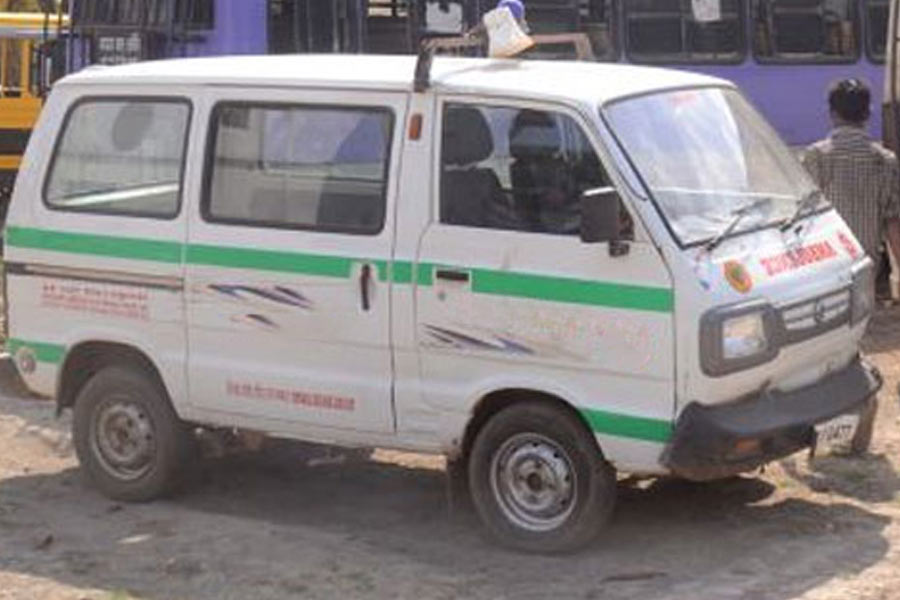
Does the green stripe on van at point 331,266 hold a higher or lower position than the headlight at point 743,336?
higher

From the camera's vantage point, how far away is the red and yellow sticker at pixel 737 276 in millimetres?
5949

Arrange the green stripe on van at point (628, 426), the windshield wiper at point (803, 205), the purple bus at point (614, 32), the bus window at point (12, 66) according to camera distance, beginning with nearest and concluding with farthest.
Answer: the green stripe on van at point (628, 426) < the windshield wiper at point (803, 205) < the purple bus at point (614, 32) < the bus window at point (12, 66)

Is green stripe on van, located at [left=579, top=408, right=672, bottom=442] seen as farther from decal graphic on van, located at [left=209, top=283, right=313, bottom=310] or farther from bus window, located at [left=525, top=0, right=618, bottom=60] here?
bus window, located at [left=525, top=0, right=618, bottom=60]

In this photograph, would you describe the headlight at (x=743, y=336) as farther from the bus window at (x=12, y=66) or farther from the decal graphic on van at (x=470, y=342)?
the bus window at (x=12, y=66)

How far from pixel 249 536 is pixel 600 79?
2.40 metres

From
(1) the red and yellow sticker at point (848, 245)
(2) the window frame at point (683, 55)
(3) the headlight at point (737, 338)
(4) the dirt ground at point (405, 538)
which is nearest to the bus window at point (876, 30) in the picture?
(2) the window frame at point (683, 55)

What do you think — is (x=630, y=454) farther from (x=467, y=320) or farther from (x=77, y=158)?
(x=77, y=158)

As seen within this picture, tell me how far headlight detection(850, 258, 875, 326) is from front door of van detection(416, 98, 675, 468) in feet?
3.93

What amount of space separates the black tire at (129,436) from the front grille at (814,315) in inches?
107

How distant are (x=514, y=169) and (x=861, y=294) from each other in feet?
5.29

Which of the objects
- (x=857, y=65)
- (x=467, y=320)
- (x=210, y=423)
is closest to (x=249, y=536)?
(x=210, y=423)

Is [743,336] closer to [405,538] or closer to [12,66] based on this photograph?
[405,538]

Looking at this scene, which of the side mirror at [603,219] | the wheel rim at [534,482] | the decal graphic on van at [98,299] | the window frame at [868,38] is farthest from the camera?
the window frame at [868,38]

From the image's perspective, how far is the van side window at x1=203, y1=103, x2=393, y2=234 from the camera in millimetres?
6547
